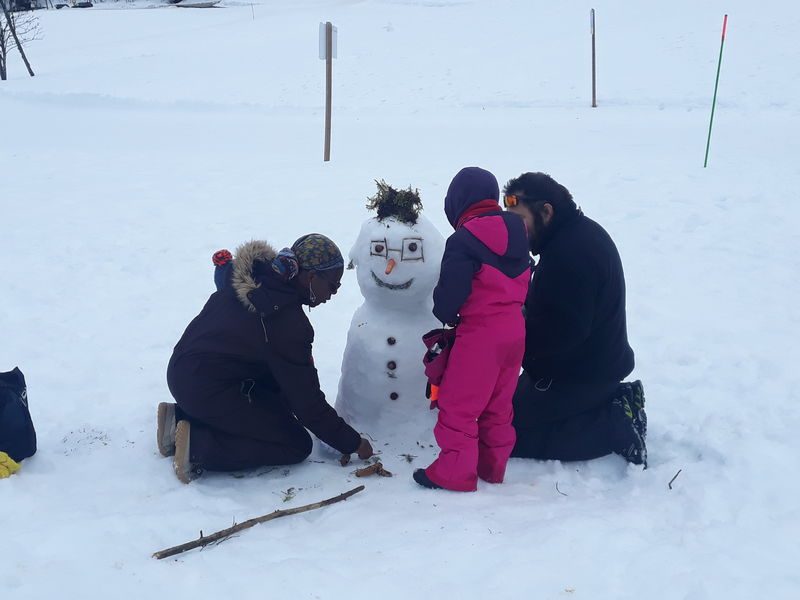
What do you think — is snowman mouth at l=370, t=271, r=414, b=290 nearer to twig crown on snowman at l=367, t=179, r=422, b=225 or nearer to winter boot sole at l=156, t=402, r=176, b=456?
twig crown on snowman at l=367, t=179, r=422, b=225

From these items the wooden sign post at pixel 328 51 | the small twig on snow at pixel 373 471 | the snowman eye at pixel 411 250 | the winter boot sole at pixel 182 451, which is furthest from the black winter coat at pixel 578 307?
the wooden sign post at pixel 328 51

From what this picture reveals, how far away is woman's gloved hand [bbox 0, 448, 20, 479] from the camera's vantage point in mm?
3185

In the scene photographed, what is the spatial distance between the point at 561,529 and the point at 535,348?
3.39 ft

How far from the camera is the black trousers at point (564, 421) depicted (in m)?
3.57

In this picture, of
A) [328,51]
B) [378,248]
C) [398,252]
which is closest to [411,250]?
[398,252]

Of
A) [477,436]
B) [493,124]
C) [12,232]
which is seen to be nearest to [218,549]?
[477,436]

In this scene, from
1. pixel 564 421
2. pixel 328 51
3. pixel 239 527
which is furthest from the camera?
pixel 328 51

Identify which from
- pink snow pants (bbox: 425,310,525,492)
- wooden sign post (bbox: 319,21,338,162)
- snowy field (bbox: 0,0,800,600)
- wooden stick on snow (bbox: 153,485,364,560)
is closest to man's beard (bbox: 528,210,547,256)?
pink snow pants (bbox: 425,310,525,492)

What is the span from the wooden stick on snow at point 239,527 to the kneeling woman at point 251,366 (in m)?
0.35

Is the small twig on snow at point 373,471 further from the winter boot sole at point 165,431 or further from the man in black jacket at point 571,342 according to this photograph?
the winter boot sole at point 165,431

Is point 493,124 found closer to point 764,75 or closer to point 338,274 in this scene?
point 764,75

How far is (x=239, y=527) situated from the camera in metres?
2.87

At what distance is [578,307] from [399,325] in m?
1.00

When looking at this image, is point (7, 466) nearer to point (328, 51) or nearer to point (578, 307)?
point (578, 307)
